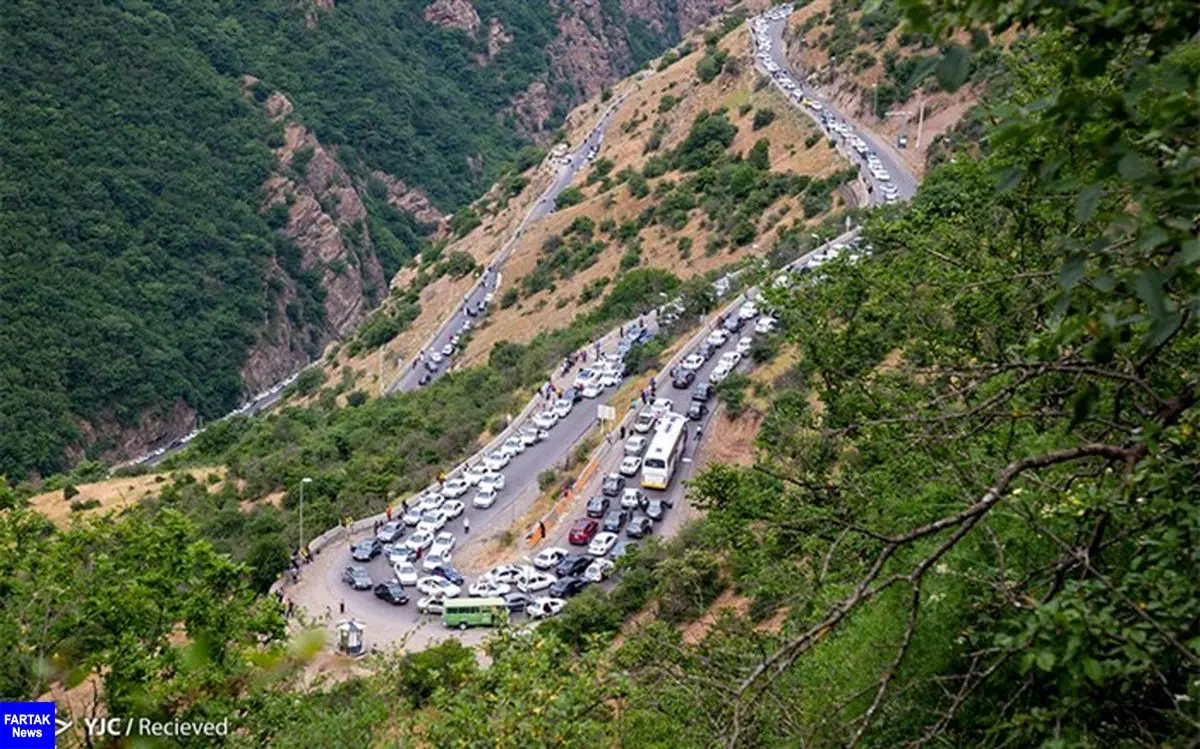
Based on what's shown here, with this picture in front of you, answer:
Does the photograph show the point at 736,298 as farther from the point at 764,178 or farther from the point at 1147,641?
the point at 1147,641

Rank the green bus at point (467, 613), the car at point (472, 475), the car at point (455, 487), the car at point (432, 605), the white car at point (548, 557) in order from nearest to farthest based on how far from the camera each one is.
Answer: the green bus at point (467, 613)
the car at point (432, 605)
the white car at point (548, 557)
the car at point (455, 487)
the car at point (472, 475)

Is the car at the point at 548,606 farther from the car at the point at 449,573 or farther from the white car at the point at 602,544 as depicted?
the car at the point at 449,573

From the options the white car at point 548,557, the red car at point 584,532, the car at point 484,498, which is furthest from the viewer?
the car at point 484,498

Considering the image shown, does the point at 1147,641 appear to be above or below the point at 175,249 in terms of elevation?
below

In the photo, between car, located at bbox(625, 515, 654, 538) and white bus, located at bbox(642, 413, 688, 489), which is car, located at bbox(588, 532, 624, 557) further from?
white bus, located at bbox(642, 413, 688, 489)

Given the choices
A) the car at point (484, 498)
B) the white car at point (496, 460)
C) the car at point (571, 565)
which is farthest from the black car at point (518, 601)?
the white car at point (496, 460)

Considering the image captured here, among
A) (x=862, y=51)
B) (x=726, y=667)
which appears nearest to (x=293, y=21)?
(x=862, y=51)
